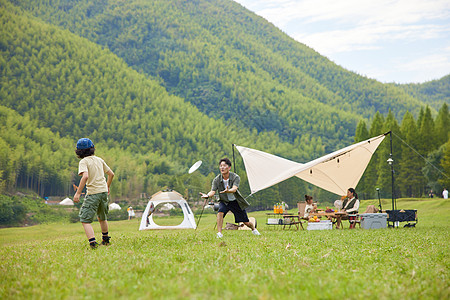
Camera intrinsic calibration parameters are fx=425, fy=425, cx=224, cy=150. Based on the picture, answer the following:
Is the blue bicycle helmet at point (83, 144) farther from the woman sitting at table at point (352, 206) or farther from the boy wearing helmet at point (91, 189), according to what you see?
the woman sitting at table at point (352, 206)

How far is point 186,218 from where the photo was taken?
52.7ft

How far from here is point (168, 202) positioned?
54.1 feet

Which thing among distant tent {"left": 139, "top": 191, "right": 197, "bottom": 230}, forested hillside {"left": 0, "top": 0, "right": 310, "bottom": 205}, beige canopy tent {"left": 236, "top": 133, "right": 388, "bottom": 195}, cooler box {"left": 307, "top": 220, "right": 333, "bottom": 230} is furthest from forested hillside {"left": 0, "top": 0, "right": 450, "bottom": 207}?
cooler box {"left": 307, "top": 220, "right": 333, "bottom": 230}

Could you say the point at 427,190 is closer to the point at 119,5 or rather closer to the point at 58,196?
the point at 58,196

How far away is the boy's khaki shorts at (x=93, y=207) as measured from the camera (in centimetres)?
607

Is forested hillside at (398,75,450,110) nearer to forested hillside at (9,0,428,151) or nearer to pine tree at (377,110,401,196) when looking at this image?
forested hillside at (9,0,428,151)

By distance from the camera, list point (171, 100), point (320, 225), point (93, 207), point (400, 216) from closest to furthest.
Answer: point (93, 207) → point (320, 225) → point (400, 216) → point (171, 100)

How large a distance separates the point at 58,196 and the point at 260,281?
220ft

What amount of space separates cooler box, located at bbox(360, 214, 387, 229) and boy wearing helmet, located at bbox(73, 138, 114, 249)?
766 cm

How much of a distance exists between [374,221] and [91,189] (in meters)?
8.24

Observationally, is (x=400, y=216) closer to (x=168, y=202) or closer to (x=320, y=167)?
(x=320, y=167)

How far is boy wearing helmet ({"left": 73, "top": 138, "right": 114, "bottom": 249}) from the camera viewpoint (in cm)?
606

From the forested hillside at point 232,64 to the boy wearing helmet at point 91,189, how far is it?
90771 mm

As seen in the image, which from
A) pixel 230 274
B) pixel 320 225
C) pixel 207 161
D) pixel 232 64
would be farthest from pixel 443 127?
pixel 232 64
